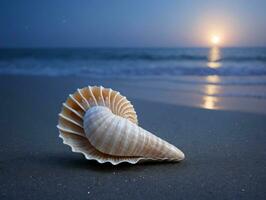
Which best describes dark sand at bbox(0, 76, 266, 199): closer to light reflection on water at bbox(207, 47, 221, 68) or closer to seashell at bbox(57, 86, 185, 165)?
seashell at bbox(57, 86, 185, 165)

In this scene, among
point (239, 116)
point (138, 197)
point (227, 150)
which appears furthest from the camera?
point (239, 116)

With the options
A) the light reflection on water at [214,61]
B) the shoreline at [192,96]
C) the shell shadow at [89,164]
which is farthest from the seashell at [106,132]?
the light reflection on water at [214,61]

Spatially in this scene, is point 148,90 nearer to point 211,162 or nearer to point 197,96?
point 197,96

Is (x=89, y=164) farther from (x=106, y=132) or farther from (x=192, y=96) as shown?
(x=192, y=96)

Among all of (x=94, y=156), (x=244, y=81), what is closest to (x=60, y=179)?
(x=94, y=156)

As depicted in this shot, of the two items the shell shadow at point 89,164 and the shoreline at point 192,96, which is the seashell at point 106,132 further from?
the shoreline at point 192,96

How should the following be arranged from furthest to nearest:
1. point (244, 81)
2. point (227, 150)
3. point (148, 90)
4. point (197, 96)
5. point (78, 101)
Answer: point (244, 81)
point (148, 90)
point (197, 96)
point (227, 150)
point (78, 101)

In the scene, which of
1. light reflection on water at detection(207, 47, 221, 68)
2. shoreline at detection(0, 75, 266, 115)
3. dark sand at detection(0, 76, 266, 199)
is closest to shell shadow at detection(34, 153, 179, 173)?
dark sand at detection(0, 76, 266, 199)
